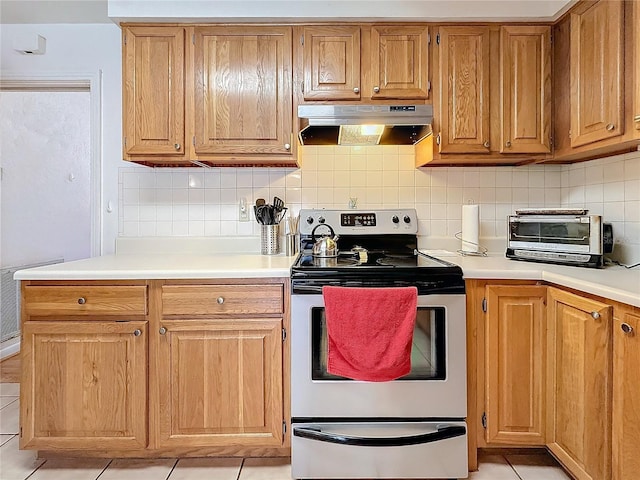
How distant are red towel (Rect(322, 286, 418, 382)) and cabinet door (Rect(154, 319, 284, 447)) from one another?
28cm

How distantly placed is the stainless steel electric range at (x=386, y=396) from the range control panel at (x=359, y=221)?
0.62 m

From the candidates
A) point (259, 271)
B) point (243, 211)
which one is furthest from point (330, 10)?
point (259, 271)

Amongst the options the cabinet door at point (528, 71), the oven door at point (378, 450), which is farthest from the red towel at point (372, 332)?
the cabinet door at point (528, 71)

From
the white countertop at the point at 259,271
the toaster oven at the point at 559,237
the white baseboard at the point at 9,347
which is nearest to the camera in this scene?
the white countertop at the point at 259,271

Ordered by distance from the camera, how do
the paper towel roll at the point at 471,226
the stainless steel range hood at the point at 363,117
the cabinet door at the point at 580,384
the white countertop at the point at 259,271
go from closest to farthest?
the cabinet door at the point at 580,384, the white countertop at the point at 259,271, the stainless steel range hood at the point at 363,117, the paper towel roll at the point at 471,226

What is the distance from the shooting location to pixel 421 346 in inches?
68.1

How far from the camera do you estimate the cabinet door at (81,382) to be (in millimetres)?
1717

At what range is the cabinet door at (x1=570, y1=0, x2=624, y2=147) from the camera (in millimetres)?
1619

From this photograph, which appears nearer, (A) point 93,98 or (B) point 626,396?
(B) point 626,396

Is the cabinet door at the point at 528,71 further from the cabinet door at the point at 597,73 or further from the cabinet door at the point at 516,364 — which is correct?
the cabinet door at the point at 516,364

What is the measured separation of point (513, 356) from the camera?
1724 mm

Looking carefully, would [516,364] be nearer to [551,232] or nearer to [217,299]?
[551,232]

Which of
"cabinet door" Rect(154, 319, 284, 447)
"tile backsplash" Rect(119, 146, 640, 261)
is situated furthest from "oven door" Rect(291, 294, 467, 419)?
"tile backsplash" Rect(119, 146, 640, 261)

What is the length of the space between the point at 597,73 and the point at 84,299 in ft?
7.86
